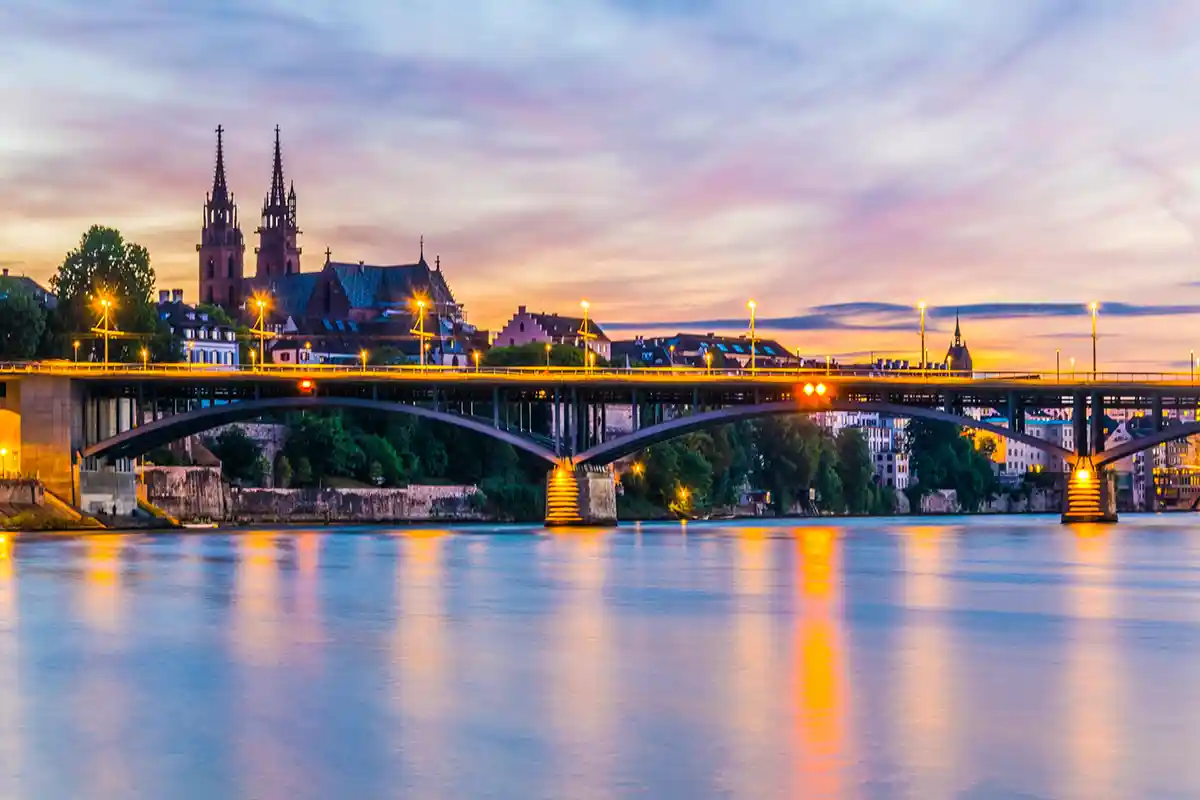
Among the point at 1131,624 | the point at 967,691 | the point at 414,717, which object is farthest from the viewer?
the point at 1131,624

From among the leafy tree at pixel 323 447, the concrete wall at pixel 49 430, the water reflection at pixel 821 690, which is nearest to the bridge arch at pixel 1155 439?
the water reflection at pixel 821 690

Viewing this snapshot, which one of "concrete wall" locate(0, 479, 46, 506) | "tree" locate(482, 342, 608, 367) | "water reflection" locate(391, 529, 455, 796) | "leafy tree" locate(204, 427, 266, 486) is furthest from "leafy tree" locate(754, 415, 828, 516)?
"water reflection" locate(391, 529, 455, 796)

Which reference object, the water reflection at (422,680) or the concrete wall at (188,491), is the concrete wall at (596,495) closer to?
the concrete wall at (188,491)

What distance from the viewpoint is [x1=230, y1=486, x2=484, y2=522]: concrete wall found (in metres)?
145

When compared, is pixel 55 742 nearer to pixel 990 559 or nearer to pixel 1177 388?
pixel 990 559

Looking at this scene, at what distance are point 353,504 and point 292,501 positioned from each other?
4.47m

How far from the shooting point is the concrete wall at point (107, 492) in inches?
4658

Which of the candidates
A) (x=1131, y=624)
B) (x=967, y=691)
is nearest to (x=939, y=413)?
(x=1131, y=624)

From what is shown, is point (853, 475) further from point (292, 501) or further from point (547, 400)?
point (547, 400)

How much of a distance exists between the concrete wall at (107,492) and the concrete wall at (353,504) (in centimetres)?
1767

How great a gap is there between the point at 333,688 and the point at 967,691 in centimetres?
1053

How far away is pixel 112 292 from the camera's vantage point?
465ft

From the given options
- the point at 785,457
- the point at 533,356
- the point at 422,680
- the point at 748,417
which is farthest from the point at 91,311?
the point at 422,680

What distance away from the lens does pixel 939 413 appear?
11575 centimetres
